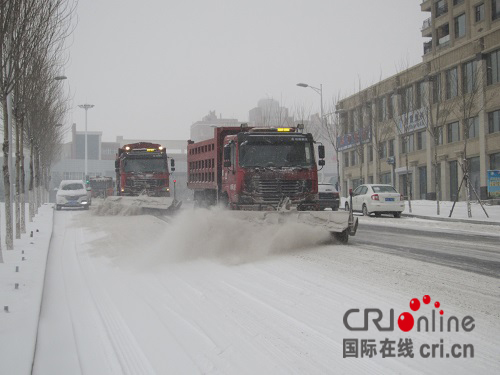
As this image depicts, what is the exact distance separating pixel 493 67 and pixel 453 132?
6.14 meters

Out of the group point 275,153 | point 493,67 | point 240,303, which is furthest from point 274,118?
point 240,303

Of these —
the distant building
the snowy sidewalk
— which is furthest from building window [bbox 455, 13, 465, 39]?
the snowy sidewalk

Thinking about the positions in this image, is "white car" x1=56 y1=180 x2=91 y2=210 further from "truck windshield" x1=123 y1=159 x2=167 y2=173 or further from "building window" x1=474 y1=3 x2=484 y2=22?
"building window" x1=474 y1=3 x2=484 y2=22

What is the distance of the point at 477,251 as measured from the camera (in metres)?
11.7

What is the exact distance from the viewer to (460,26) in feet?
172

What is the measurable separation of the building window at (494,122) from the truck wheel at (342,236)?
29305mm

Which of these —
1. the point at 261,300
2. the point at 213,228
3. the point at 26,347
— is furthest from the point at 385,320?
the point at 213,228

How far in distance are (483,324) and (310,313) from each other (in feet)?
5.92

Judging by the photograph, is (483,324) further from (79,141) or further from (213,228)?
(79,141)

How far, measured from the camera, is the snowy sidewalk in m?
4.70

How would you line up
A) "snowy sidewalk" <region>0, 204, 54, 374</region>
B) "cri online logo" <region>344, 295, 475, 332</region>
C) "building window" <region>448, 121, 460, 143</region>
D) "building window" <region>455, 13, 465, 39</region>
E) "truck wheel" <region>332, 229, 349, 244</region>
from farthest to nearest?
"building window" <region>455, 13, 465, 39</region> < "building window" <region>448, 121, 460, 143</region> < "truck wheel" <region>332, 229, 349, 244</region> < "cri online logo" <region>344, 295, 475, 332</region> < "snowy sidewalk" <region>0, 204, 54, 374</region>

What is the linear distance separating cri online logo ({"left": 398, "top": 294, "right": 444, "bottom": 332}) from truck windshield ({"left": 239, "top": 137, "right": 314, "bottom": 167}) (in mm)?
8273

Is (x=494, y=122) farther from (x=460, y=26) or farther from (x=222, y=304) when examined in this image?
(x=222, y=304)

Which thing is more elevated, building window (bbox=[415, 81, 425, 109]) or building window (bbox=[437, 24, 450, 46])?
building window (bbox=[437, 24, 450, 46])
